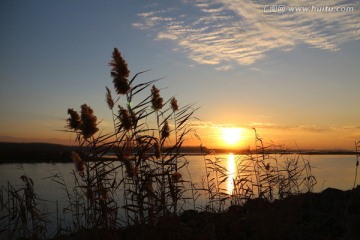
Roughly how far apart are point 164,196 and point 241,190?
346cm

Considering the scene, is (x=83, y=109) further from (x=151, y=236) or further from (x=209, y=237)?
(x=209, y=237)

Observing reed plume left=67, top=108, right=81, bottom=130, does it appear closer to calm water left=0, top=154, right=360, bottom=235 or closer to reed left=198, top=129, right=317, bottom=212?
calm water left=0, top=154, right=360, bottom=235

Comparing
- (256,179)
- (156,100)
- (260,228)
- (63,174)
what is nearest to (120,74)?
(156,100)

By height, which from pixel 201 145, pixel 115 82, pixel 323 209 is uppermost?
pixel 115 82

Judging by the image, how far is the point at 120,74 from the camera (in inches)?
211

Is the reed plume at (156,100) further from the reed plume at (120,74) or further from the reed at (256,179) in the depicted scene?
the reed at (256,179)

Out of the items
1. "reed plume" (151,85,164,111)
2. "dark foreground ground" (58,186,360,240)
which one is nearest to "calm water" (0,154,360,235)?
"dark foreground ground" (58,186,360,240)

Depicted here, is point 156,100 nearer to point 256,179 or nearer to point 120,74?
point 120,74

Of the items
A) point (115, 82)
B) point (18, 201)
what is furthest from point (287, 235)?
point (18, 201)

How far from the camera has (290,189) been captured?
839cm

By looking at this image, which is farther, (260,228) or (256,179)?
(256,179)

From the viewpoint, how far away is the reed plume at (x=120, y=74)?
5.32m

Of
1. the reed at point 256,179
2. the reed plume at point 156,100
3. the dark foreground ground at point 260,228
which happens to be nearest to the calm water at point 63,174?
the reed at point 256,179

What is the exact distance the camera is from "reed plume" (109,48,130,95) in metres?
5.32
